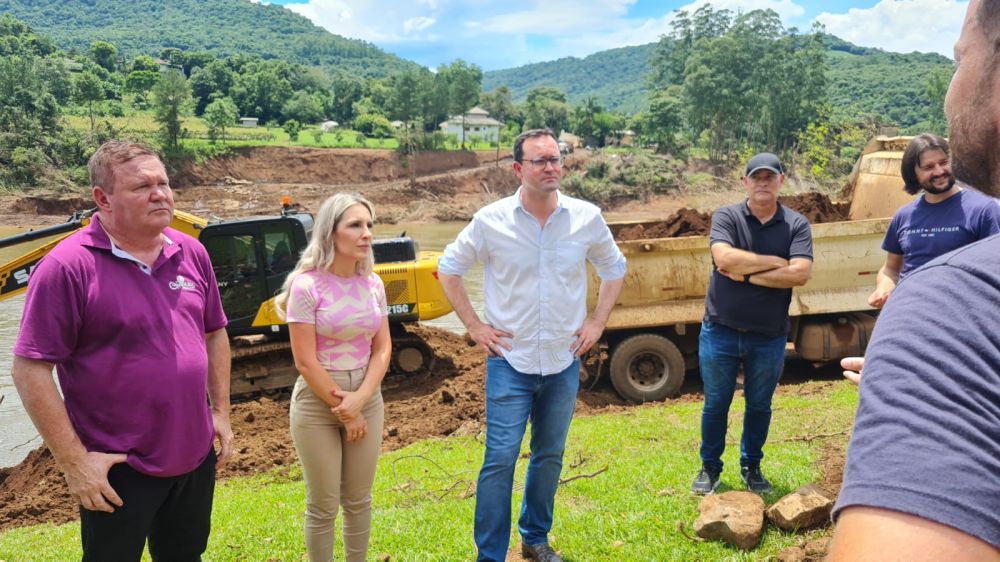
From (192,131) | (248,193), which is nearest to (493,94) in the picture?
(192,131)

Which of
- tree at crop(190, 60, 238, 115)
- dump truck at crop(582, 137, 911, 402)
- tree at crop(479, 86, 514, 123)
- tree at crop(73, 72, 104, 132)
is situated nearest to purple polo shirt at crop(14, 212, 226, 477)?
dump truck at crop(582, 137, 911, 402)

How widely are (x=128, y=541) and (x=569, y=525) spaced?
242 cm

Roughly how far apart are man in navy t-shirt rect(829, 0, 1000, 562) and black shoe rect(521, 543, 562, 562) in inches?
125

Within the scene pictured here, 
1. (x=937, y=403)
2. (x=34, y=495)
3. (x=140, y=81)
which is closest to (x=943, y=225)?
(x=937, y=403)

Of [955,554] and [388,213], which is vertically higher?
[955,554]

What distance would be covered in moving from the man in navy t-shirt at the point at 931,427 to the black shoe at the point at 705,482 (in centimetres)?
400

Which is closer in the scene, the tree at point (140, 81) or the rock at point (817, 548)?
the rock at point (817, 548)

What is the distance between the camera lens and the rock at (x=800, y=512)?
3736 millimetres

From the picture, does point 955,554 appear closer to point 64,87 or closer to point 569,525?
point 569,525

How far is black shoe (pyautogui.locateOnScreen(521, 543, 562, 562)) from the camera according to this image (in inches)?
147

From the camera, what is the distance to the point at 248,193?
1916 inches

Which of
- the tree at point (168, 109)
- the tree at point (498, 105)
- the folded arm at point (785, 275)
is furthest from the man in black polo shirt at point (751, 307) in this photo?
the tree at point (498, 105)

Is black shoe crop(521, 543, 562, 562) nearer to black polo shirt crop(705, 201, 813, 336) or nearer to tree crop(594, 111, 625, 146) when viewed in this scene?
black polo shirt crop(705, 201, 813, 336)

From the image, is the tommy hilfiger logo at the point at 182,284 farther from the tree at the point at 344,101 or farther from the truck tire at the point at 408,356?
the tree at the point at 344,101
